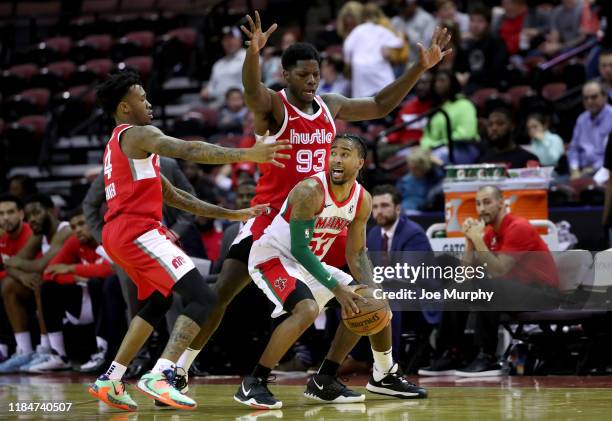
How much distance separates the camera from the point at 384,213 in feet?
29.5

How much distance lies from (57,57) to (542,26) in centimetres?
804

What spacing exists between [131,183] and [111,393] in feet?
3.83

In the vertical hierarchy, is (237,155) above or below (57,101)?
below

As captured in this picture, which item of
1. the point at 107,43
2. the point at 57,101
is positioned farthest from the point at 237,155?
the point at 107,43

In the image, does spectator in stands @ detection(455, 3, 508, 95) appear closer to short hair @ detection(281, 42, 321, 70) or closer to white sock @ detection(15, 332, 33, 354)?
white sock @ detection(15, 332, 33, 354)

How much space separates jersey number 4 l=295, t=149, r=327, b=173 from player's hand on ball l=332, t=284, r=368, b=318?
794mm

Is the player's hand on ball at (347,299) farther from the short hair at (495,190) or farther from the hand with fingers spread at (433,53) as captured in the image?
the short hair at (495,190)

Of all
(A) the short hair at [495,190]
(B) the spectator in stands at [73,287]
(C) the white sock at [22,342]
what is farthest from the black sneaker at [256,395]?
(C) the white sock at [22,342]

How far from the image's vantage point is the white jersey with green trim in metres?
6.44

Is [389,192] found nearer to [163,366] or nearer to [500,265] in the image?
[500,265]

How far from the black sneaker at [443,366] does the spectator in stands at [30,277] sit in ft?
11.9

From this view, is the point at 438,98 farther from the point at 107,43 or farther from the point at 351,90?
the point at 107,43

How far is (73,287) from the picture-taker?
406 inches

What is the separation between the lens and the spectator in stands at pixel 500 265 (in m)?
8.29
